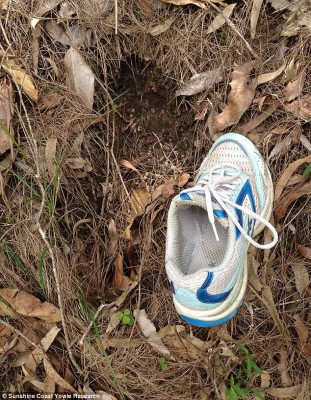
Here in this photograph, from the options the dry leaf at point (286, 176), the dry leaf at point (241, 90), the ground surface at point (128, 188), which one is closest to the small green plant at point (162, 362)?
the ground surface at point (128, 188)

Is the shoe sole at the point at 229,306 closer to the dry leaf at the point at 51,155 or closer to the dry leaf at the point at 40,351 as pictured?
the dry leaf at the point at 40,351

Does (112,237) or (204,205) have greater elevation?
(204,205)

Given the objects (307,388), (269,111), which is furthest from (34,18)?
(307,388)

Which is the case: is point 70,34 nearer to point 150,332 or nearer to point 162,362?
point 150,332

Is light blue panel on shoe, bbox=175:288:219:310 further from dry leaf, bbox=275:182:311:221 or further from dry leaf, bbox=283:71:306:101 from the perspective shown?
dry leaf, bbox=283:71:306:101

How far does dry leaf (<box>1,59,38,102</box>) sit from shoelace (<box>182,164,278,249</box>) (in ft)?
2.56

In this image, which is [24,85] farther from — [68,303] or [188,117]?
[68,303]

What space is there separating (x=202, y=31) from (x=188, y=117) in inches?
13.7

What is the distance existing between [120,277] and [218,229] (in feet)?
1.61

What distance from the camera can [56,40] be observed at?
1.97 m

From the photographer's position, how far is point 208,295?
1.53 metres

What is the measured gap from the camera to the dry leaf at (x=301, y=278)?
1.82 meters

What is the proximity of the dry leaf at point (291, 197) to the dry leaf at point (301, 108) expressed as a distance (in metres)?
0.26

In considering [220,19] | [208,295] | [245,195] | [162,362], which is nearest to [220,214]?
[245,195]
